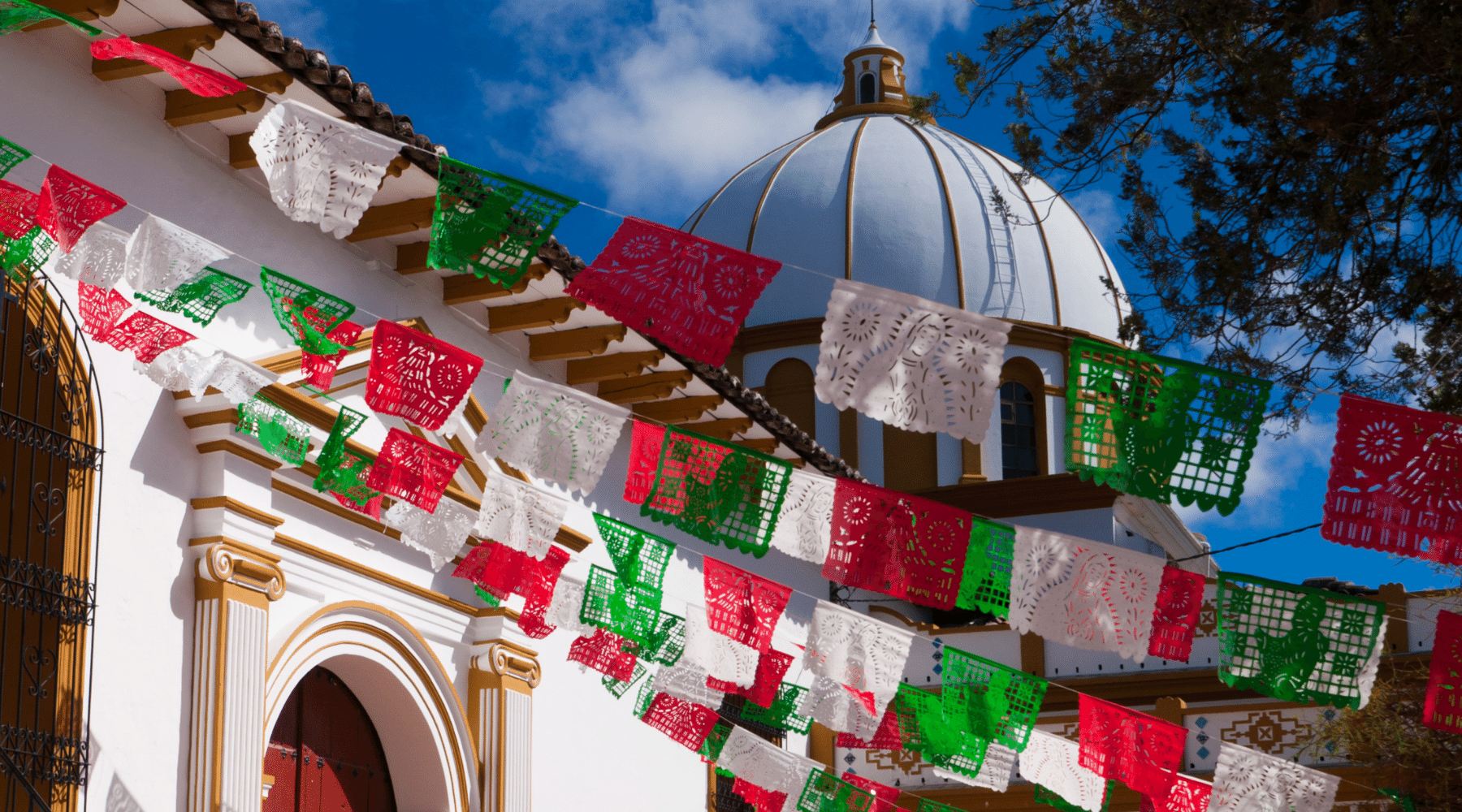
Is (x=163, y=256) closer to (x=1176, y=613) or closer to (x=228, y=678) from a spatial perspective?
(x=228, y=678)

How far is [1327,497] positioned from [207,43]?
5092mm

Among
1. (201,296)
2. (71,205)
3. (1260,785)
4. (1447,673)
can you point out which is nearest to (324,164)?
(201,296)

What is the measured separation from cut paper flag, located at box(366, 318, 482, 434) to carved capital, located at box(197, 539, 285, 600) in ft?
5.61

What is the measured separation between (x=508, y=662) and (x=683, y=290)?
453cm

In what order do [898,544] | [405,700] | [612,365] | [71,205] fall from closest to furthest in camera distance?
[71,205]
[898,544]
[405,700]
[612,365]

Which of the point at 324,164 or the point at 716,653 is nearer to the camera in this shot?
the point at 324,164

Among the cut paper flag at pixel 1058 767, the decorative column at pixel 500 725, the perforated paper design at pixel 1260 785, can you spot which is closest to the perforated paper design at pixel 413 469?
the decorative column at pixel 500 725

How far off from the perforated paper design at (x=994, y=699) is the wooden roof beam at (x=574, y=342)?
3247mm

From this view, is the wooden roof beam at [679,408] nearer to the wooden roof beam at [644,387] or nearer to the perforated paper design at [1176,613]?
the wooden roof beam at [644,387]

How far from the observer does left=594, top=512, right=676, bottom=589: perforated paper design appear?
738 centimetres

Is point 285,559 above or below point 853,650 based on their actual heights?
above

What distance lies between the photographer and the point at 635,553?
24.4 ft

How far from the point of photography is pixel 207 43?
22.6 ft

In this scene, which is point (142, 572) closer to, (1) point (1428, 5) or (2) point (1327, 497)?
(2) point (1327, 497)
